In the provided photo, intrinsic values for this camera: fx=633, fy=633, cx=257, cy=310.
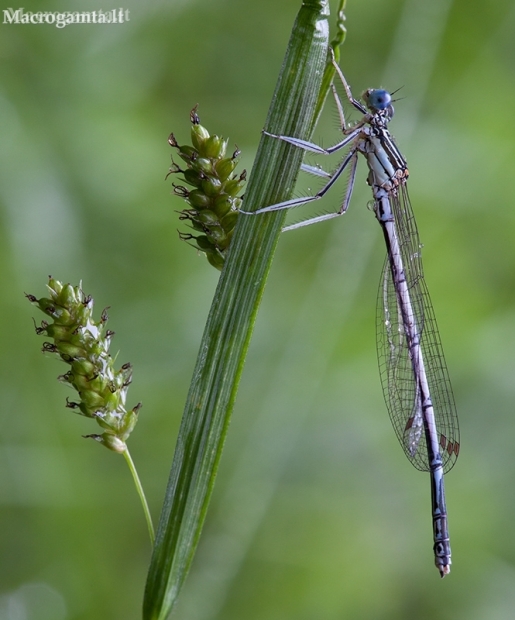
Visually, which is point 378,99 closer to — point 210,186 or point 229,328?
point 210,186

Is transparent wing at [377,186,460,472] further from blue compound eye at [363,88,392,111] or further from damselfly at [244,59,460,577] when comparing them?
blue compound eye at [363,88,392,111]

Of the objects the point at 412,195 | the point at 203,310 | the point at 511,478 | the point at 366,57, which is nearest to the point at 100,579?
the point at 203,310

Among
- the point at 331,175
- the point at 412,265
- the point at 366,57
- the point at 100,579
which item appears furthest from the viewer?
the point at 366,57

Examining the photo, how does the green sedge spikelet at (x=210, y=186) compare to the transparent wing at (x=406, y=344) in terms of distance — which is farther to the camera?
the transparent wing at (x=406, y=344)

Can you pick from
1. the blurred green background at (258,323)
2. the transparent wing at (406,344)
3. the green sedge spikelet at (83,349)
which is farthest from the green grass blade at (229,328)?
the blurred green background at (258,323)

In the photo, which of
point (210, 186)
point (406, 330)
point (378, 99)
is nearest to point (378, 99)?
point (378, 99)

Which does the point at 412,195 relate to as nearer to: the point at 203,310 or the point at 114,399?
the point at 203,310

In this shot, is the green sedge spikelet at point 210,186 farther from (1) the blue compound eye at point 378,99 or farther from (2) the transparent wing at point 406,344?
(2) the transparent wing at point 406,344
